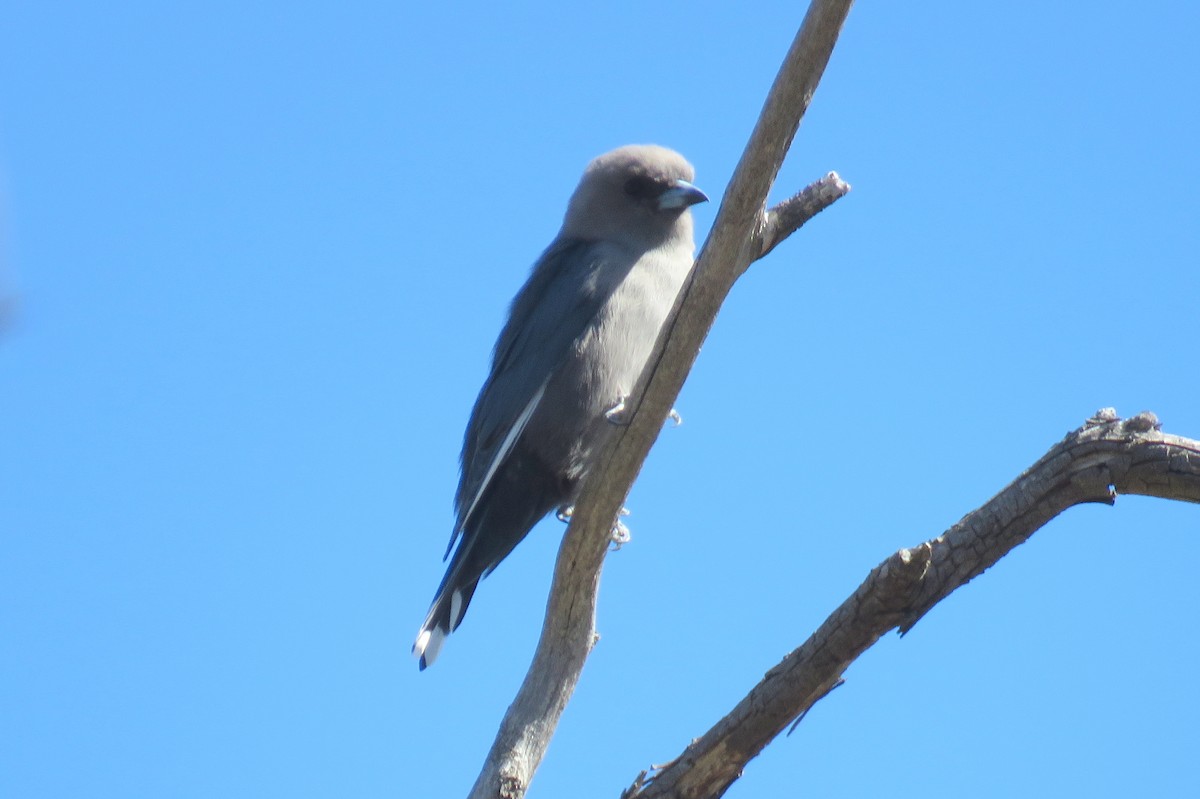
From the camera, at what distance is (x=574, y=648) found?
4.56 metres

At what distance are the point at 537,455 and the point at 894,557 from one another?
7.77 feet

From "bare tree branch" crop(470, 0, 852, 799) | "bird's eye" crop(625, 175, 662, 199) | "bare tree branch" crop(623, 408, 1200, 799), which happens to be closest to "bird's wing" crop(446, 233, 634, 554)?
"bird's eye" crop(625, 175, 662, 199)

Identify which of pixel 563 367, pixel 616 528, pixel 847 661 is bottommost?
pixel 847 661

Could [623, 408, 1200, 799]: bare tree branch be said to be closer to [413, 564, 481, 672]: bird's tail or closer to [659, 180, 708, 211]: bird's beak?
[413, 564, 481, 672]: bird's tail

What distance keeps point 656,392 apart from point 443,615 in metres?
1.70

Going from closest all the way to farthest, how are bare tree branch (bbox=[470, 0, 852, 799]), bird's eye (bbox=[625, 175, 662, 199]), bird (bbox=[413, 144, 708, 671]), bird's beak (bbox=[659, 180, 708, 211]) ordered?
bare tree branch (bbox=[470, 0, 852, 799]) < bird (bbox=[413, 144, 708, 671]) < bird's beak (bbox=[659, 180, 708, 211]) < bird's eye (bbox=[625, 175, 662, 199])

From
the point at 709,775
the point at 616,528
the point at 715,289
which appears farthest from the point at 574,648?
the point at 715,289

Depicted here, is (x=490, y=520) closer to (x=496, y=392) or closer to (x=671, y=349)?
(x=496, y=392)

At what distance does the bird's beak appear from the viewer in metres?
6.00

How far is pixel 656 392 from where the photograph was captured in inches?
168

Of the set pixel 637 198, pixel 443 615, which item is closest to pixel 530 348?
pixel 637 198

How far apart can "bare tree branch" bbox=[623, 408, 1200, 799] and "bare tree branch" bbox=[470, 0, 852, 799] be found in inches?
28.2

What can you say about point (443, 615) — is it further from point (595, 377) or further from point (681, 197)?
point (681, 197)

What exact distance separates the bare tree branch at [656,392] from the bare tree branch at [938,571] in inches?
28.2
